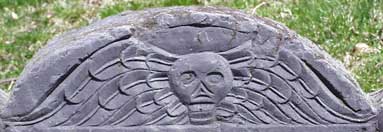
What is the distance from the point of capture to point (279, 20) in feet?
18.7

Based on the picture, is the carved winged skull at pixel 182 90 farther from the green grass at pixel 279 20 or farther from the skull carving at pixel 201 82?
the green grass at pixel 279 20

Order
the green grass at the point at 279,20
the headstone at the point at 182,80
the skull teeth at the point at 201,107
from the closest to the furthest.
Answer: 1. the headstone at the point at 182,80
2. the skull teeth at the point at 201,107
3. the green grass at the point at 279,20

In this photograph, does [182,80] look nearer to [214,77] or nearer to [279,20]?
[214,77]

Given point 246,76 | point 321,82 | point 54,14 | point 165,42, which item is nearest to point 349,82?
point 321,82

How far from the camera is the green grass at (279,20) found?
17.4 ft

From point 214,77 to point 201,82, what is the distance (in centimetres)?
4

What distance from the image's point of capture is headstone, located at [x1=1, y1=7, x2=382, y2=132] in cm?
318

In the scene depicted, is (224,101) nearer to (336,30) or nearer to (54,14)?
(336,30)

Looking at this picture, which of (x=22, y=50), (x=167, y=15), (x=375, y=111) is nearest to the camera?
(x=167, y=15)

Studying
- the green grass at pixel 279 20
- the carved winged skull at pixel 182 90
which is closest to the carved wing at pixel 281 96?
the carved winged skull at pixel 182 90

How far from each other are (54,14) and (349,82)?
11.1 feet

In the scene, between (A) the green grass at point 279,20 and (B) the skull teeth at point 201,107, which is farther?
(A) the green grass at point 279,20

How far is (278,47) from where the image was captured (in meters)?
3.23

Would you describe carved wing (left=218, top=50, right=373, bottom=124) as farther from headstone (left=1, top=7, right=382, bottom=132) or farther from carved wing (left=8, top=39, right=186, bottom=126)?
carved wing (left=8, top=39, right=186, bottom=126)
